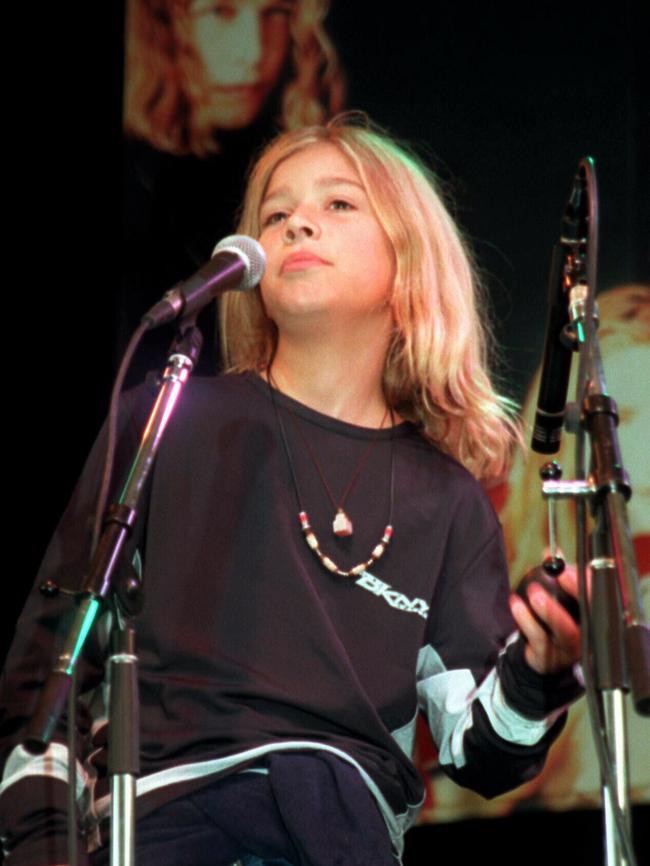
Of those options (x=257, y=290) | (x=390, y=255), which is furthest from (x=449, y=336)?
(x=257, y=290)

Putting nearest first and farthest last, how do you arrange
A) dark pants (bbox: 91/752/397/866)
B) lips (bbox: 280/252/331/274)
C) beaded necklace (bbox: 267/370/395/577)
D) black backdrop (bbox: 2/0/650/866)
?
dark pants (bbox: 91/752/397/866) → beaded necklace (bbox: 267/370/395/577) → lips (bbox: 280/252/331/274) → black backdrop (bbox: 2/0/650/866)

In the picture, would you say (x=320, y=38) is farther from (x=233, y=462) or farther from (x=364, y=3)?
(x=233, y=462)

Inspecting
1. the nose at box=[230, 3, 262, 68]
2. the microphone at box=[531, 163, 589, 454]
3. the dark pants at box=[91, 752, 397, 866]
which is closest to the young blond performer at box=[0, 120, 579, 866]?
the dark pants at box=[91, 752, 397, 866]

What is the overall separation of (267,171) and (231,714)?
1.07 m

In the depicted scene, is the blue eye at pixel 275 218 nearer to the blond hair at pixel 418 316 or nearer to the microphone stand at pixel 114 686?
the blond hair at pixel 418 316

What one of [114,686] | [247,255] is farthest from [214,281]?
[114,686]

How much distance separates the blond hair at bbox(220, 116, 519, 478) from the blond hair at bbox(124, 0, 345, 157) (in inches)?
11.6

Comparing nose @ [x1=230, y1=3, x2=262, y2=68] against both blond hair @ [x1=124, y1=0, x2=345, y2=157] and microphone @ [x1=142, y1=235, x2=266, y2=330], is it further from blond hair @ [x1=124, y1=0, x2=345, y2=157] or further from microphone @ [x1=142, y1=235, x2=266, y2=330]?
microphone @ [x1=142, y1=235, x2=266, y2=330]

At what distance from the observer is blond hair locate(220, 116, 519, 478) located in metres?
2.37

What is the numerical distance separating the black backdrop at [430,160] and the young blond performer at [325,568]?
11.2 inches

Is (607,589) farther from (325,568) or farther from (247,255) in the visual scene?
(325,568)

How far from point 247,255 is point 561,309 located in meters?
0.41

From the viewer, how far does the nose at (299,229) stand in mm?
2266

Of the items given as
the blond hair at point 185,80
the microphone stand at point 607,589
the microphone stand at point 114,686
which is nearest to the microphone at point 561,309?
the microphone stand at point 607,589
